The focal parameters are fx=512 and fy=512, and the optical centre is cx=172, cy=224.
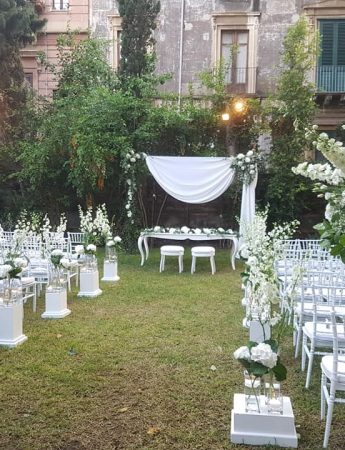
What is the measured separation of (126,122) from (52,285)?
6422 millimetres

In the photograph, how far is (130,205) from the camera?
11.5 metres

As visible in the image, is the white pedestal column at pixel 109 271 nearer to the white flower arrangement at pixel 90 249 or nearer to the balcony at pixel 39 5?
the white flower arrangement at pixel 90 249

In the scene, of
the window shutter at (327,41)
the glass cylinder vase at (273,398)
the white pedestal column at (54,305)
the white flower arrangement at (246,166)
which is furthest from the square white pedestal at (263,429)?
the window shutter at (327,41)

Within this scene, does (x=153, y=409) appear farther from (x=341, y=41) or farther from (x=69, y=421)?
(x=341, y=41)

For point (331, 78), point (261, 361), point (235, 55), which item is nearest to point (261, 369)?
point (261, 361)

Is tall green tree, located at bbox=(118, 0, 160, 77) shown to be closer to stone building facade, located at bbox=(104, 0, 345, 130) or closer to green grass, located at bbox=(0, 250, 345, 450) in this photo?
stone building facade, located at bbox=(104, 0, 345, 130)

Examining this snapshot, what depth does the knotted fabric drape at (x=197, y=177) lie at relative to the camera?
10.7 meters

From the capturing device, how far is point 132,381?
405 centimetres

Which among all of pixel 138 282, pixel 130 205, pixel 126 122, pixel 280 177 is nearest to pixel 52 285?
pixel 138 282

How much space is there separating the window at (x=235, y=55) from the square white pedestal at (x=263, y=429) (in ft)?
42.4

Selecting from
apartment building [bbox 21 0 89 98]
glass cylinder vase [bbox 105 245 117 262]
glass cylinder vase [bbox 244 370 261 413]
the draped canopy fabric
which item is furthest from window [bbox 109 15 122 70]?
glass cylinder vase [bbox 244 370 261 413]

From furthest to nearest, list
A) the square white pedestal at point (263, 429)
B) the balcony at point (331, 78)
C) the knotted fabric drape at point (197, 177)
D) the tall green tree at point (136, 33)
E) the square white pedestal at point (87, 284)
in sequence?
the balcony at point (331, 78) < the tall green tree at point (136, 33) < the knotted fabric drape at point (197, 177) < the square white pedestal at point (87, 284) < the square white pedestal at point (263, 429)

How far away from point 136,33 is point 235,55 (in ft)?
11.8

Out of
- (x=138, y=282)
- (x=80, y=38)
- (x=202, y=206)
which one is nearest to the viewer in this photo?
(x=138, y=282)
